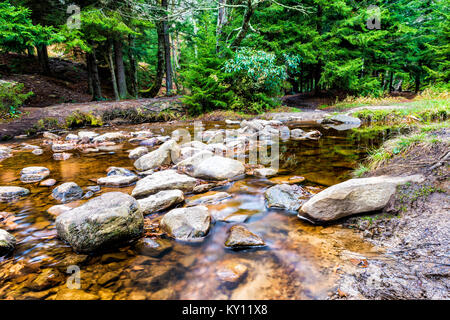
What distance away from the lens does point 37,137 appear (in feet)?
24.2

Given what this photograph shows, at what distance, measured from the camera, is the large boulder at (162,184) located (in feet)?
9.67

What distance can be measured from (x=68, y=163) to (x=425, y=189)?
5.67 metres

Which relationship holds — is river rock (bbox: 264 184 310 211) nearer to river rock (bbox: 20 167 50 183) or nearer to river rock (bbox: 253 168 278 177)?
river rock (bbox: 253 168 278 177)

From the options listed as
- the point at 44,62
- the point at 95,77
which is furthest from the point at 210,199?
the point at 44,62

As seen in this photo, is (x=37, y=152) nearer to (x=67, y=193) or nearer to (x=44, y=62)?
(x=67, y=193)

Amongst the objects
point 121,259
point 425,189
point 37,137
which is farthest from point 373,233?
point 37,137

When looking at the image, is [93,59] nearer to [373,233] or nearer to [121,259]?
[121,259]

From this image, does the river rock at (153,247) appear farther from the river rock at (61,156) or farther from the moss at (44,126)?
the moss at (44,126)

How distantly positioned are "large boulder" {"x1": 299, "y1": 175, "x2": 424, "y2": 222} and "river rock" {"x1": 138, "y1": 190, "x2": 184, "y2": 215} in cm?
152

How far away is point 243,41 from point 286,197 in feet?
37.8

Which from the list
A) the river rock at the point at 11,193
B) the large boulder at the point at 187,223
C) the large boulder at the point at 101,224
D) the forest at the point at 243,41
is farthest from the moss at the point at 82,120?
the large boulder at the point at 187,223

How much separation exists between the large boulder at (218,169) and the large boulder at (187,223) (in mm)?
1231
